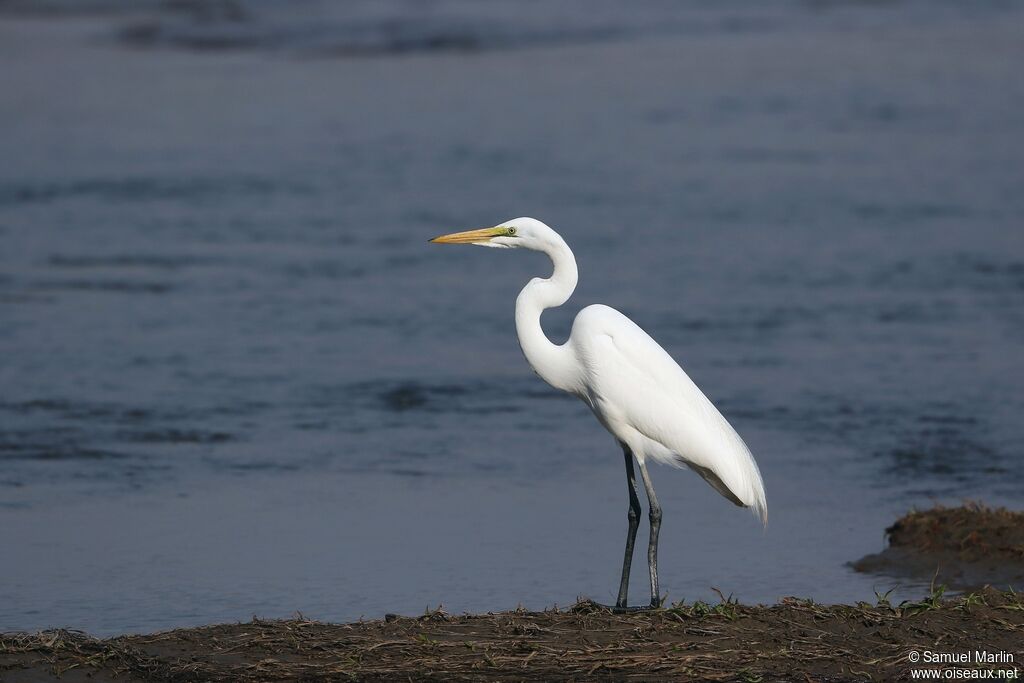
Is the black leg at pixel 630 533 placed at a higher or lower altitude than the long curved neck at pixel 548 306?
lower

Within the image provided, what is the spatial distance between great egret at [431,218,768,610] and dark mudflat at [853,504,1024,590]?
3.49ft

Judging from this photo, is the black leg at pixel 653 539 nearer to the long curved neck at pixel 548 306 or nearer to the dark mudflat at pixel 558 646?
the dark mudflat at pixel 558 646

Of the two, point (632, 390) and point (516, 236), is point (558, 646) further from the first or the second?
point (516, 236)

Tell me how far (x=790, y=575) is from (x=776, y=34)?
61.5 feet

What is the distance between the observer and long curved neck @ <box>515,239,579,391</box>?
18.9ft

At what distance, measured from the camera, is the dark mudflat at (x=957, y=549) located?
20.9 feet

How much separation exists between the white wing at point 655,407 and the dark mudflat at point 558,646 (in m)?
0.58

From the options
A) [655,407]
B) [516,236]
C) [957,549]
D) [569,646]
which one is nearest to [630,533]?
[655,407]

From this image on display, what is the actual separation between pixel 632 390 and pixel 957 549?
6.13 ft

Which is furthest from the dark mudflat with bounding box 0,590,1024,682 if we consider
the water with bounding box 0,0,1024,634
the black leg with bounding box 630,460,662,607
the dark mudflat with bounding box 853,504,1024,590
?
the dark mudflat with bounding box 853,504,1024,590

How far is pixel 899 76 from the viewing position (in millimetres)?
20047

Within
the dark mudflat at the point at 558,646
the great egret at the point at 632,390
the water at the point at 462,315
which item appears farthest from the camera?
the water at the point at 462,315

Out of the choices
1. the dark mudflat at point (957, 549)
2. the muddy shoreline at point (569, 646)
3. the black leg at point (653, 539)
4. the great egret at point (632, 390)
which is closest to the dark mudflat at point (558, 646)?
the muddy shoreline at point (569, 646)

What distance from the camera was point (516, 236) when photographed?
Answer: 585 centimetres
